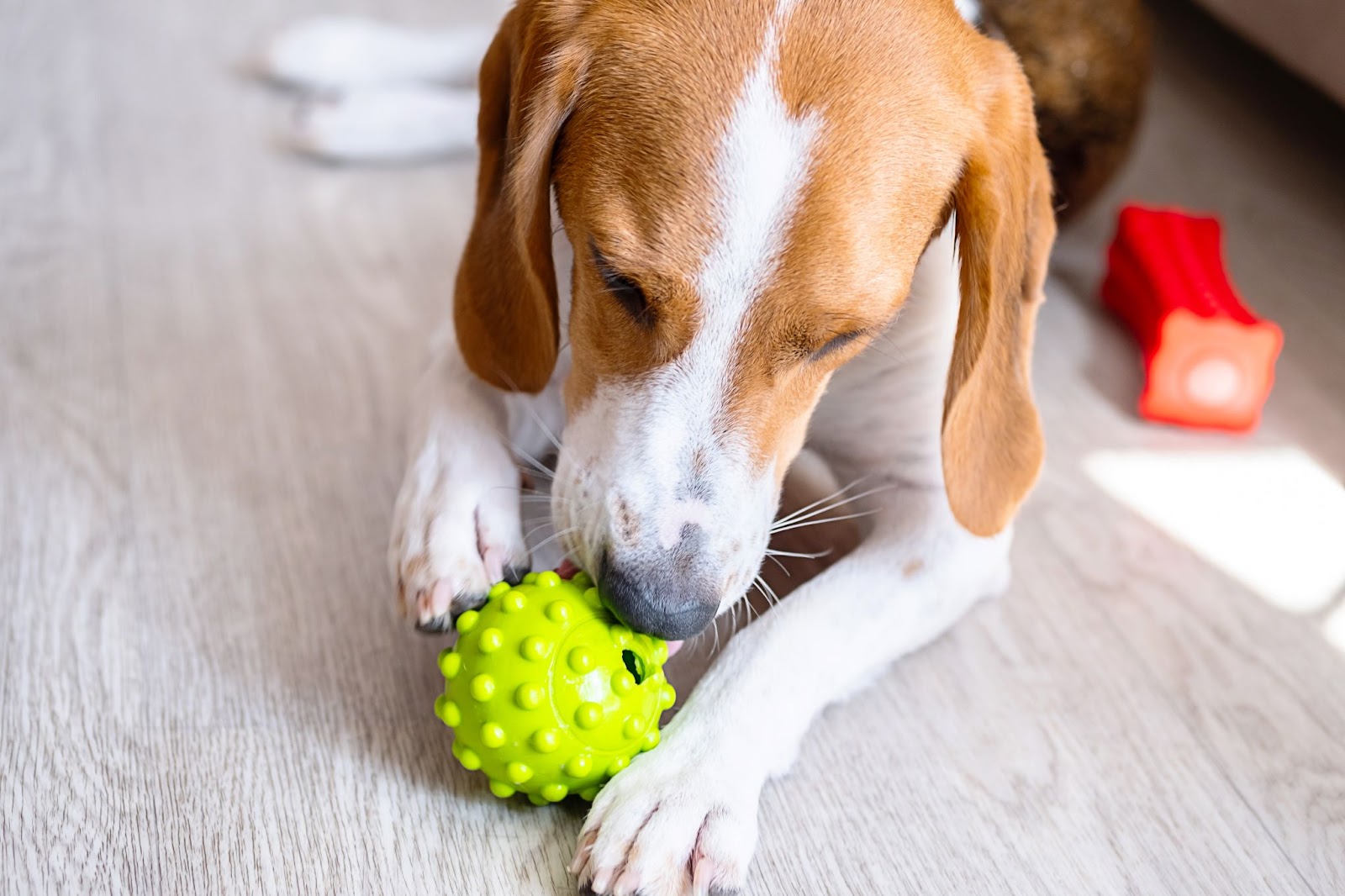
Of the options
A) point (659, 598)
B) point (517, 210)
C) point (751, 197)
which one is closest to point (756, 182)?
point (751, 197)

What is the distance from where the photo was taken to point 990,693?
1.82 meters

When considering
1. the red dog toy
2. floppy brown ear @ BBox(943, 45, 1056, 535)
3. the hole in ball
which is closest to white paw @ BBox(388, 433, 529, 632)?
the hole in ball

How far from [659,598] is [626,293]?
36 cm

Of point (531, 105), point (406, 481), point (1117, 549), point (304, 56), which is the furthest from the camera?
point (304, 56)

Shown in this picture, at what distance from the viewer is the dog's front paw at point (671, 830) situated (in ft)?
4.52

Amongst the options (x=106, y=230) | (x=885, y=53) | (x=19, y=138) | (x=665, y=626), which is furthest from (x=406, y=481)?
(x=19, y=138)

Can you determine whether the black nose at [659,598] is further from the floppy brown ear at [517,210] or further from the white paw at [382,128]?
the white paw at [382,128]

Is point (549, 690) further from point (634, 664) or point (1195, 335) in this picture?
point (1195, 335)

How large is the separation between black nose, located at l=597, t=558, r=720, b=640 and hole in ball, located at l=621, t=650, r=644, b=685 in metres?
0.04

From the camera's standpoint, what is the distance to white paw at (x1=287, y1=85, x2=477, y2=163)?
121 inches

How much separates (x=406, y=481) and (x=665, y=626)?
0.52 m

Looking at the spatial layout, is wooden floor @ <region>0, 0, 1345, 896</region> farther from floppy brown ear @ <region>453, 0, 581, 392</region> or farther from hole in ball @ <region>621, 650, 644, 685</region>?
floppy brown ear @ <region>453, 0, 581, 392</region>

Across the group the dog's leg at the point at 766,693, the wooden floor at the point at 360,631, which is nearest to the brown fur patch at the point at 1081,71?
the wooden floor at the point at 360,631

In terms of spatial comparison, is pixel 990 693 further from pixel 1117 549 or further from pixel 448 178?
pixel 448 178
